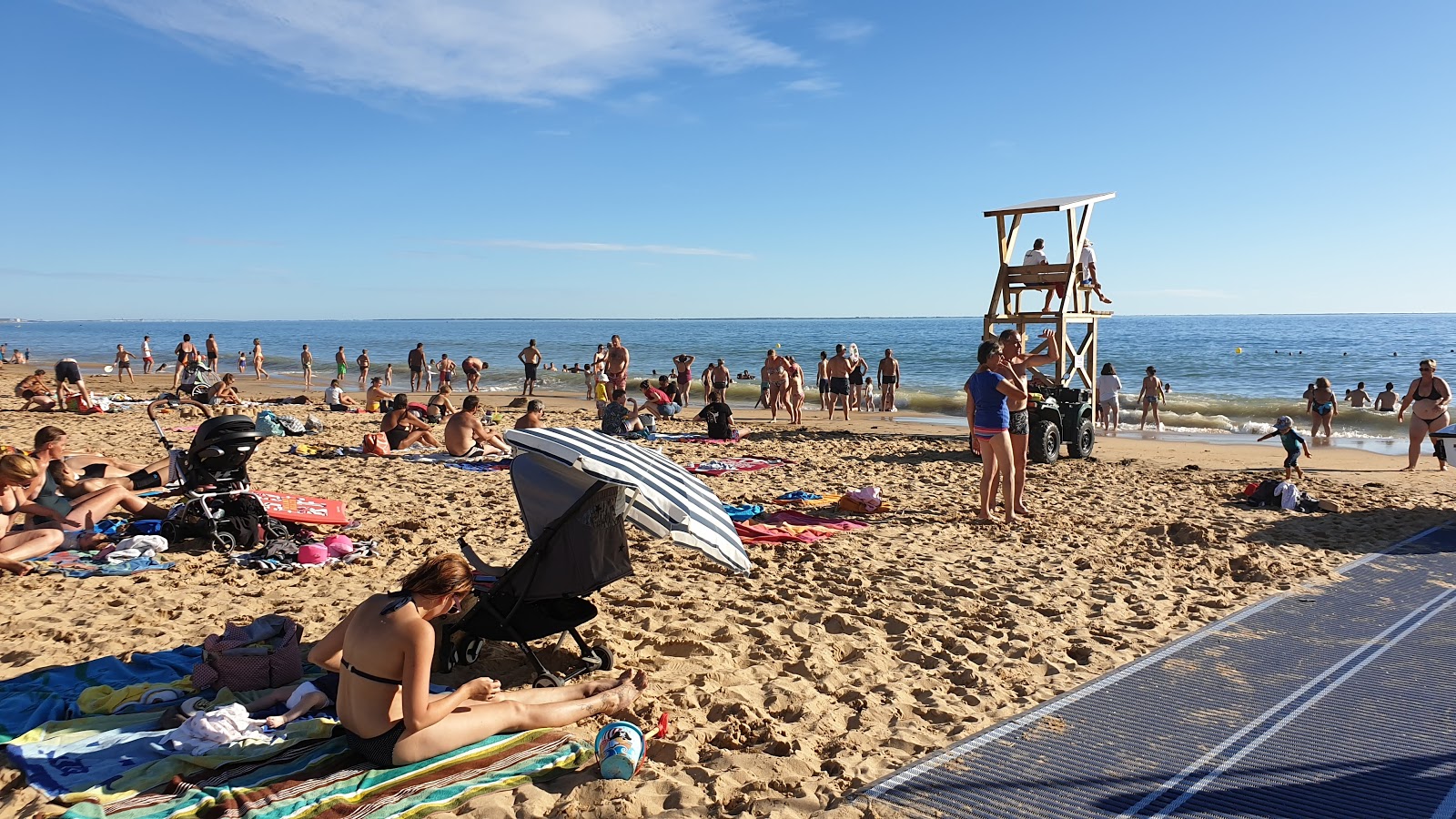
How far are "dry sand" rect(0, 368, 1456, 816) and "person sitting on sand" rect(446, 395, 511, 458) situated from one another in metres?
0.84

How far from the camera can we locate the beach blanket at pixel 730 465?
31.8 feet

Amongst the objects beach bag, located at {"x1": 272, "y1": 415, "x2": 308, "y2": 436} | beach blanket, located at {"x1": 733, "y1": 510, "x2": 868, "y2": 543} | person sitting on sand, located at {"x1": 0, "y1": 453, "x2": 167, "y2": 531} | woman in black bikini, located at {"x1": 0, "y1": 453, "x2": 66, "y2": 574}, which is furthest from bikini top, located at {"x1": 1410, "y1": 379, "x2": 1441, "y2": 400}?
beach bag, located at {"x1": 272, "y1": 415, "x2": 308, "y2": 436}

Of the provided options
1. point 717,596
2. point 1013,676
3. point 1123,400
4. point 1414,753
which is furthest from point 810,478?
point 1123,400

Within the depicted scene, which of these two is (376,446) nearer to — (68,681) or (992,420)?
(68,681)

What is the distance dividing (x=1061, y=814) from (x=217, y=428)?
546 cm

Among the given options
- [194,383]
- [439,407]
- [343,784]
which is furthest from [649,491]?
[194,383]

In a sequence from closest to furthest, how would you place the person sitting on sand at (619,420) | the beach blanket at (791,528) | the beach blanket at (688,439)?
the beach blanket at (791,528)
the person sitting on sand at (619,420)
the beach blanket at (688,439)

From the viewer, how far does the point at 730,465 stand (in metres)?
10.1

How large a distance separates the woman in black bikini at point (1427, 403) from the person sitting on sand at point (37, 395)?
1893 cm

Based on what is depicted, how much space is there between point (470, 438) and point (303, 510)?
3.96 meters

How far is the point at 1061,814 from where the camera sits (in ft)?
9.29

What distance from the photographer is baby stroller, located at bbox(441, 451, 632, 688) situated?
12.6ft

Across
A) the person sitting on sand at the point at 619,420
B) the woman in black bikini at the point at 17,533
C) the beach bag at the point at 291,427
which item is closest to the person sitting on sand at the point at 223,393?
the beach bag at the point at 291,427

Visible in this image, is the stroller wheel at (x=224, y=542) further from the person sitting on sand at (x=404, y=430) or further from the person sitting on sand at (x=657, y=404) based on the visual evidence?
the person sitting on sand at (x=657, y=404)
